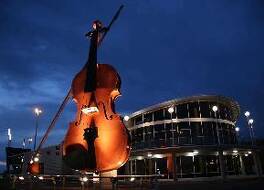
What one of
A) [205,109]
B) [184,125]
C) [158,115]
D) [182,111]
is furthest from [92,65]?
[205,109]

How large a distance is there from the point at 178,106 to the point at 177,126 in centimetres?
244

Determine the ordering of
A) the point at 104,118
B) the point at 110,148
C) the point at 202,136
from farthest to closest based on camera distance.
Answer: the point at 202,136
the point at 104,118
the point at 110,148

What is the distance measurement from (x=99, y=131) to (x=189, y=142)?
84.0 feet

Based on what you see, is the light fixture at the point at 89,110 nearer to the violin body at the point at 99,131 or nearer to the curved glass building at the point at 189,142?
the violin body at the point at 99,131

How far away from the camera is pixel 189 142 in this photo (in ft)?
97.8

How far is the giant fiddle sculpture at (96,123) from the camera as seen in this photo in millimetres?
5098

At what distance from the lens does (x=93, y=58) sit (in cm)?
621

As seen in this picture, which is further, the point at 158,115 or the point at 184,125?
the point at 158,115

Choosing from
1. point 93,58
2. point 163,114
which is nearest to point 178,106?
point 163,114

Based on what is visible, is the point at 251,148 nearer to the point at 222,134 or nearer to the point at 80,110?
the point at 222,134

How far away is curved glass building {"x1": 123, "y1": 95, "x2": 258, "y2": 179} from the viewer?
1183 inches

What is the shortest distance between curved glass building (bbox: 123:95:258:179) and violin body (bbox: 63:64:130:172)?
79.3 ft

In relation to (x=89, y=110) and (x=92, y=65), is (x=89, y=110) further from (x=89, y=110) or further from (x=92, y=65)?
(x=92, y=65)

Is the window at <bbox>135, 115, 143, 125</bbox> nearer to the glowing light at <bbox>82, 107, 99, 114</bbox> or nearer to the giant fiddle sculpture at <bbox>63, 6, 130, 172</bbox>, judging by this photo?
the giant fiddle sculpture at <bbox>63, 6, 130, 172</bbox>
